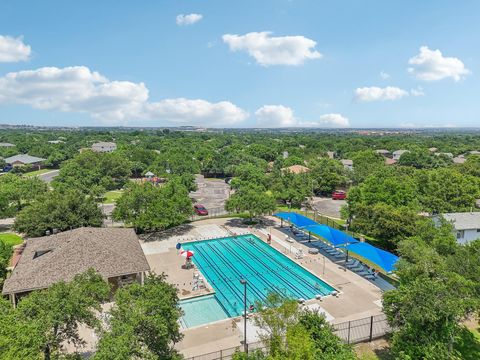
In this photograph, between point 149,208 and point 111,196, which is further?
point 111,196

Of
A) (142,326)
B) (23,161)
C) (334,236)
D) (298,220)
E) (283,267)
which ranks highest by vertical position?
(23,161)

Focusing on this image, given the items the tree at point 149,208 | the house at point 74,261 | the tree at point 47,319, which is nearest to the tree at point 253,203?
the tree at point 149,208

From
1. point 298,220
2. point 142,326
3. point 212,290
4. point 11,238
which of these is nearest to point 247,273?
point 212,290

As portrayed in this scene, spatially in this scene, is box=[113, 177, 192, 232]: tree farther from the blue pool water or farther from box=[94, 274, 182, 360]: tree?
box=[94, 274, 182, 360]: tree

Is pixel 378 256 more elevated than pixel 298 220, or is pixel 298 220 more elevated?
pixel 298 220

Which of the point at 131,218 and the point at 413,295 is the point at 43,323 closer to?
the point at 413,295

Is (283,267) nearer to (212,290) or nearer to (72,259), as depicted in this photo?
(212,290)
